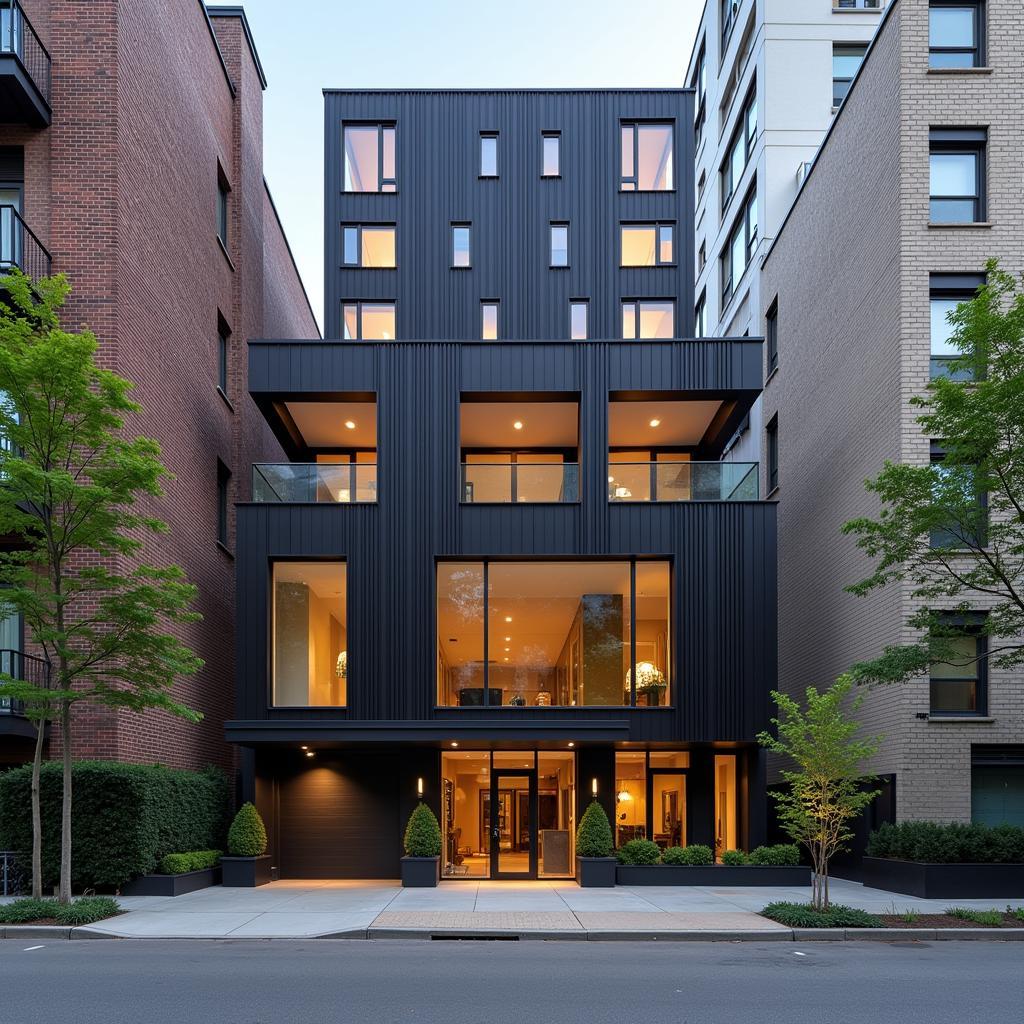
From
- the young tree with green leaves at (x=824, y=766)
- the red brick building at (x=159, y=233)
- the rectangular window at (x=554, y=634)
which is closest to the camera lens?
the young tree with green leaves at (x=824, y=766)

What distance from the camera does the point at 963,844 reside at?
58.2 feet

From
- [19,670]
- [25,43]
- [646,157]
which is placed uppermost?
[646,157]

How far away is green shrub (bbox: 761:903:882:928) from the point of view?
14.5 m

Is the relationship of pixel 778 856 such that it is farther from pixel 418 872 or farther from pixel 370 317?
pixel 370 317

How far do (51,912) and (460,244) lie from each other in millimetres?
20516

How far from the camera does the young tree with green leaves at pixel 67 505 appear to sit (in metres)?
15.1

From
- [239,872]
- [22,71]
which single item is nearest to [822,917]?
[239,872]

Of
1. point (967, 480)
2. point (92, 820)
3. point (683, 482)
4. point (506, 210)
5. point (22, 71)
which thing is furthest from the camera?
point (506, 210)

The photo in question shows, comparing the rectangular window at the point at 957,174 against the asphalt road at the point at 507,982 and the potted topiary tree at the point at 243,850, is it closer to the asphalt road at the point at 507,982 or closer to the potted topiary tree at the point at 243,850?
the asphalt road at the point at 507,982

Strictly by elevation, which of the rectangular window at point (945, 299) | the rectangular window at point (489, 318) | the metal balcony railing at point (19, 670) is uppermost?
the rectangular window at point (489, 318)

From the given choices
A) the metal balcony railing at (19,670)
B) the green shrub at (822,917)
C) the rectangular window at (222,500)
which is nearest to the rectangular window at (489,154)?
the rectangular window at (222,500)

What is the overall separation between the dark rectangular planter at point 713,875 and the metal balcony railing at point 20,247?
54.2ft

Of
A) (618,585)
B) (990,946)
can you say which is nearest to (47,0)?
(618,585)

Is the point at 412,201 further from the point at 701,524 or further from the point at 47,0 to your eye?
the point at 701,524
